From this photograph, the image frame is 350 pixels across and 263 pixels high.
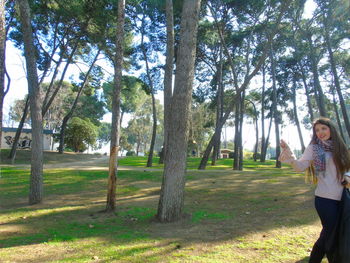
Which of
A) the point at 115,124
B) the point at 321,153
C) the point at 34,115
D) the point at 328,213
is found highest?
the point at 34,115

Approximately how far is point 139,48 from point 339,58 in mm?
17011

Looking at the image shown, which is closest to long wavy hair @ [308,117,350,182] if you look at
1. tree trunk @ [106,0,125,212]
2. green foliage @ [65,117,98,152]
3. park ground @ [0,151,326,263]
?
park ground @ [0,151,326,263]

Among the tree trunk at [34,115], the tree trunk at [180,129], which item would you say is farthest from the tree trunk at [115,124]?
the tree trunk at [34,115]

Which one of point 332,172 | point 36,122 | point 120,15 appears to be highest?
point 120,15

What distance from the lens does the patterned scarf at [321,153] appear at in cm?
324

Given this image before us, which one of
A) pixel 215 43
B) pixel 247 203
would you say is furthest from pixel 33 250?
pixel 215 43

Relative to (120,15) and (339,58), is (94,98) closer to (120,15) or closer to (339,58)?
(339,58)

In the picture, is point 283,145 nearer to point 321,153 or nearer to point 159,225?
point 321,153

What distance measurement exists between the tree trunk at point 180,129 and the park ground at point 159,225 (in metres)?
0.37

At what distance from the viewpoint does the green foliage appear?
32.4 metres

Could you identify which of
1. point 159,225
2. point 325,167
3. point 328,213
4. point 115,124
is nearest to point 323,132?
point 325,167

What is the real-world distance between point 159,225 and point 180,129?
1965mm

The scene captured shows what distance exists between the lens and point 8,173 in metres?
13.5

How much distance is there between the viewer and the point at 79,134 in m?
32.6
